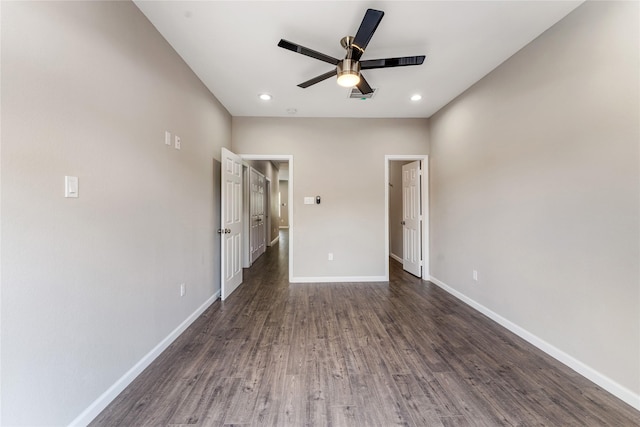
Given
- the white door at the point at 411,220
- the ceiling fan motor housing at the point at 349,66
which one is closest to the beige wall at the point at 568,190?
the white door at the point at 411,220

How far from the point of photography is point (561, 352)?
79.0 inches

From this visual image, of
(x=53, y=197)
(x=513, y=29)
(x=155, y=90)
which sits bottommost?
(x=53, y=197)

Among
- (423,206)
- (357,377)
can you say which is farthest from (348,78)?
(423,206)

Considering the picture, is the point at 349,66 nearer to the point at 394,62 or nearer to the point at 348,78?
the point at 348,78

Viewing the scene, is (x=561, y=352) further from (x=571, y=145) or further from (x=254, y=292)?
(x=254, y=292)

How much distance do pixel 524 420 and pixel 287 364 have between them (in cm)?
154

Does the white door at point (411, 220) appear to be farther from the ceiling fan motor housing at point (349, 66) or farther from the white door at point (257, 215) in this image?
the white door at point (257, 215)

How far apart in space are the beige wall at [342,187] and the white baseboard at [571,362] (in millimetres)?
1745

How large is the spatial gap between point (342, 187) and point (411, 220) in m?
1.47

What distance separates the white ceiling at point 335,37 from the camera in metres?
1.88

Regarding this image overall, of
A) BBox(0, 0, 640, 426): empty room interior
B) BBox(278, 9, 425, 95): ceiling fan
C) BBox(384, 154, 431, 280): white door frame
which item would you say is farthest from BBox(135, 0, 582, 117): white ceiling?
BBox(384, 154, 431, 280): white door frame

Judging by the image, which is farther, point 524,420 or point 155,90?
point 155,90

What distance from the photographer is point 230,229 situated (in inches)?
136

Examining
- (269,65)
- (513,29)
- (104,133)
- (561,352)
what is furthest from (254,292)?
(513,29)
